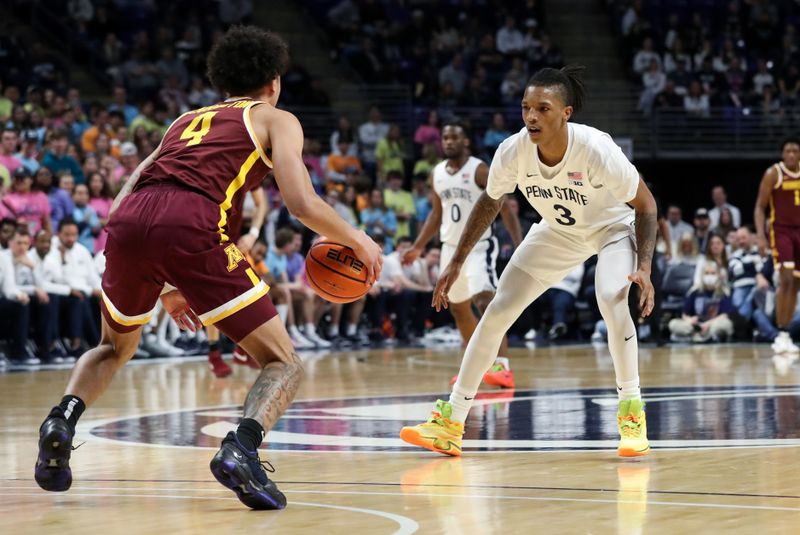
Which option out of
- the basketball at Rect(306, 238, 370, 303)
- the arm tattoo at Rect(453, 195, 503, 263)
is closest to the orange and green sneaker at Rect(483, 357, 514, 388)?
the arm tattoo at Rect(453, 195, 503, 263)

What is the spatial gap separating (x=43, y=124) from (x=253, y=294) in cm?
1117

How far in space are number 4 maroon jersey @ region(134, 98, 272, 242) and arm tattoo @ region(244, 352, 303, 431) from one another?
52cm

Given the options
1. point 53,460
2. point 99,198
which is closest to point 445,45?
point 99,198

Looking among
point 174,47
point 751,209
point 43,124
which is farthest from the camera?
point 751,209

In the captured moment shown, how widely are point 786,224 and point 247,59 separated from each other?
348 inches

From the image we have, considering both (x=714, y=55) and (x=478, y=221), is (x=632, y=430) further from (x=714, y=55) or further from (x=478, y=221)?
(x=714, y=55)

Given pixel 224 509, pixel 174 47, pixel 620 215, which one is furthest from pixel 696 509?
pixel 174 47

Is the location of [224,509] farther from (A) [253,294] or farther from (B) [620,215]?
(B) [620,215]

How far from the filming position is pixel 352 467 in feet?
18.0

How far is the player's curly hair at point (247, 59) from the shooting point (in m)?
4.85

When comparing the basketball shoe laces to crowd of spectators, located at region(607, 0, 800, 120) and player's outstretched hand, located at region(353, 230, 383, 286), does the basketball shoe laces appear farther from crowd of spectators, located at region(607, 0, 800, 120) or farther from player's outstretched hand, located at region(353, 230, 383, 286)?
crowd of spectators, located at region(607, 0, 800, 120)

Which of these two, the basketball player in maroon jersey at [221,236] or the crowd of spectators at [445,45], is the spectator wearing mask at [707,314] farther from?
the basketball player in maroon jersey at [221,236]

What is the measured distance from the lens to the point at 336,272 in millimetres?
5082

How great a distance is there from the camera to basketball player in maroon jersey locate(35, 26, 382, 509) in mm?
4543
